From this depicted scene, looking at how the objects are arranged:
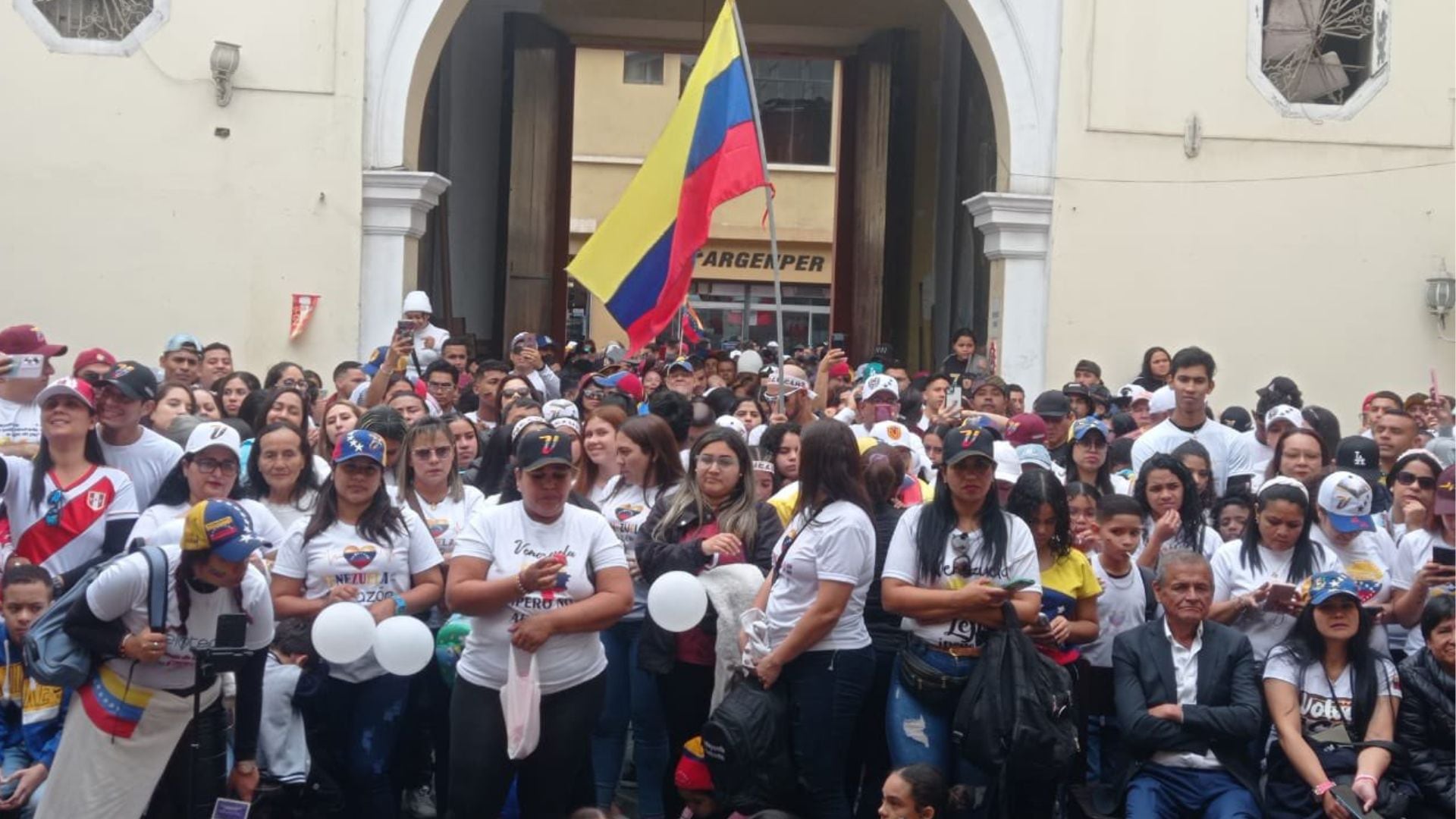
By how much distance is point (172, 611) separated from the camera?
18.3 feet

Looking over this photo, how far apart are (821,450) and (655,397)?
2.74 m

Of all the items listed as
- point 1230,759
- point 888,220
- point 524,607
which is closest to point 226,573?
point 524,607

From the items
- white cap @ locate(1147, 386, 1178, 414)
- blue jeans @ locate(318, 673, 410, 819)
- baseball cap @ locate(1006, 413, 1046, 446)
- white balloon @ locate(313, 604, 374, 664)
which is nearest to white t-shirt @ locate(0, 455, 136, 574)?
blue jeans @ locate(318, 673, 410, 819)

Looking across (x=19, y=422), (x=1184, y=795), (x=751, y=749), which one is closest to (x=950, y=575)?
(x=751, y=749)

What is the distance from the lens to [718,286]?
1599 inches

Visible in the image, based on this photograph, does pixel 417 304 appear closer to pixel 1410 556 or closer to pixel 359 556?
pixel 359 556

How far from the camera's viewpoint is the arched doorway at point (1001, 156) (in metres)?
13.8

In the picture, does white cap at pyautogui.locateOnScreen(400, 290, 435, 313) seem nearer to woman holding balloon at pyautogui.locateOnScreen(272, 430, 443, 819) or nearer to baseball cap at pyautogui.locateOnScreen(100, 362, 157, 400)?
baseball cap at pyautogui.locateOnScreen(100, 362, 157, 400)

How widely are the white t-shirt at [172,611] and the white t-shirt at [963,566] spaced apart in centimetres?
219

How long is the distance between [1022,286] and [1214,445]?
17.2 ft

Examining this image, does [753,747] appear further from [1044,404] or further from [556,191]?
[556,191]

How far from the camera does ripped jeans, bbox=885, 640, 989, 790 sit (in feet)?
20.0

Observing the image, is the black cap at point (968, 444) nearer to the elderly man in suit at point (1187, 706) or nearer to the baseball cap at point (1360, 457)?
the elderly man in suit at point (1187, 706)

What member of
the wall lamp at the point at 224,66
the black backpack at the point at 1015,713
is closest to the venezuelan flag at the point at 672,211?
the wall lamp at the point at 224,66
